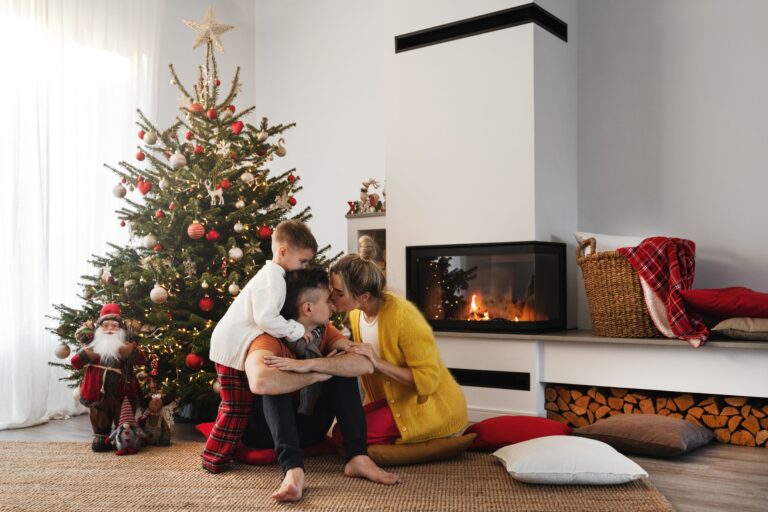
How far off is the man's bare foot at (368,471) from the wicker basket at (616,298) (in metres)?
1.48

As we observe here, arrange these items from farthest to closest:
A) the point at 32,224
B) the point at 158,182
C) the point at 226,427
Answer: the point at 32,224, the point at 158,182, the point at 226,427

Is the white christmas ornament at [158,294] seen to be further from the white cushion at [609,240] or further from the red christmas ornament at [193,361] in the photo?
the white cushion at [609,240]

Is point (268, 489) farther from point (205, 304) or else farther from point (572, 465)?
point (205, 304)

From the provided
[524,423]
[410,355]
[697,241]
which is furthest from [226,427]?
[697,241]

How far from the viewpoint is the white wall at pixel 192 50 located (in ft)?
17.0

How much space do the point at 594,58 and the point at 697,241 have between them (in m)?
1.16

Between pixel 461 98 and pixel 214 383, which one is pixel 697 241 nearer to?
pixel 461 98

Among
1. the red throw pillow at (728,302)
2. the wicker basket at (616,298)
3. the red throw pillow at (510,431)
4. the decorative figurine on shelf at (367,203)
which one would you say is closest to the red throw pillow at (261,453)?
the red throw pillow at (510,431)

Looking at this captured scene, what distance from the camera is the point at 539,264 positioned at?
3842mm

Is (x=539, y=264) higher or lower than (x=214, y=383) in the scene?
higher

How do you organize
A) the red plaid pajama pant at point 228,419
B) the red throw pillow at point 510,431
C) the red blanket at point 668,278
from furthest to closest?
the red blanket at point 668,278
the red throw pillow at point 510,431
the red plaid pajama pant at point 228,419

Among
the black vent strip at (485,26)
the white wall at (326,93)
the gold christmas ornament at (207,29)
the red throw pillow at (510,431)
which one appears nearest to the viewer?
the red throw pillow at (510,431)

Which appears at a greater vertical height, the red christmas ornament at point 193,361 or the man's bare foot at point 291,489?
the red christmas ornament at point 193,361

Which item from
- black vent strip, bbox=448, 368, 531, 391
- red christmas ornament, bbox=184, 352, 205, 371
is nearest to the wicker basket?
black vent strip, bbox=448, 368, 531, 391
